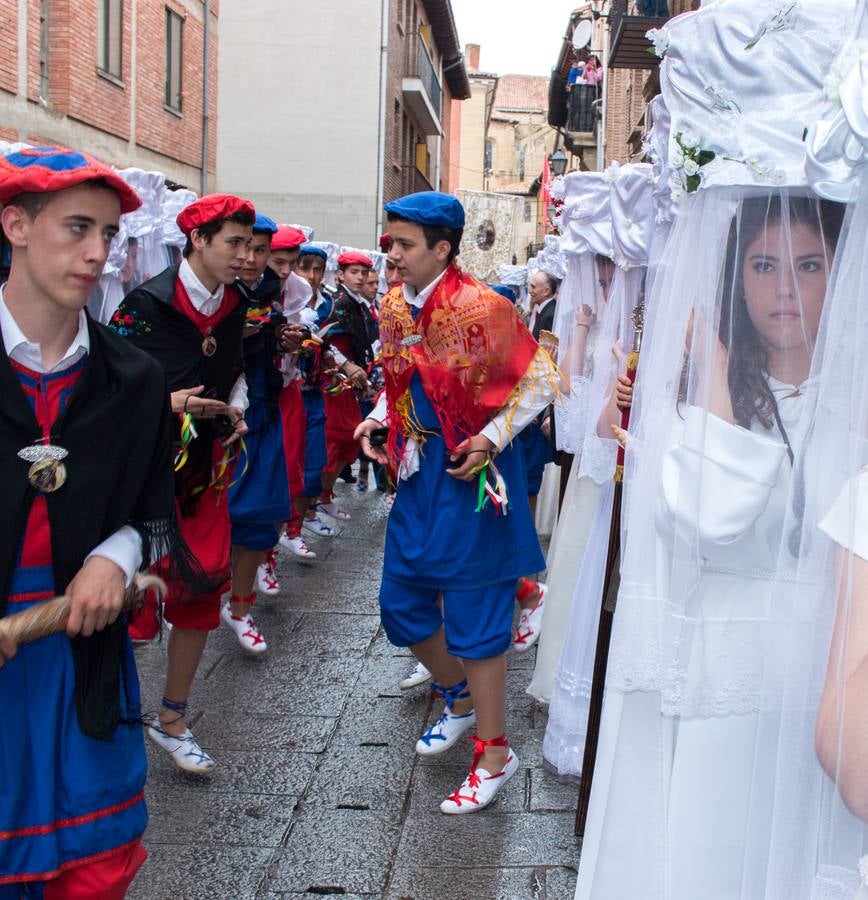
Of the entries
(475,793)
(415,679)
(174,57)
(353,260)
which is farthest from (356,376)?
(174,57)

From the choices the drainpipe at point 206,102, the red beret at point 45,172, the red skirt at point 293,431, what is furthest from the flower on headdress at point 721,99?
the drainpipe at point 206,102

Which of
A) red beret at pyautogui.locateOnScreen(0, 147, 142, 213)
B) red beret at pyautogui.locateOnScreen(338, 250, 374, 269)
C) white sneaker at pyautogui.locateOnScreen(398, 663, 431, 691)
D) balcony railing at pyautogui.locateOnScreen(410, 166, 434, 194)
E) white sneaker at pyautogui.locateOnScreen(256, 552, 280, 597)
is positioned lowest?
white sneaker at pyautogui.locateOnScreen(256, 552, 280, 597)

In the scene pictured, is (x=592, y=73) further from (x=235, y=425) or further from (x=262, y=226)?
(x=235, y=425)

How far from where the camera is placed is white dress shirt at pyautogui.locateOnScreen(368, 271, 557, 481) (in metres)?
3.83

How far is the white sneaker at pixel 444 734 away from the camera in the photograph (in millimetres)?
4170

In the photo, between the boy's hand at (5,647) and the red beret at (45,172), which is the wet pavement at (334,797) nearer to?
the boy's hand at (5,647)

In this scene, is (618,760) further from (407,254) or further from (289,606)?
(289,606)

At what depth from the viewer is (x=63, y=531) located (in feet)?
7.27

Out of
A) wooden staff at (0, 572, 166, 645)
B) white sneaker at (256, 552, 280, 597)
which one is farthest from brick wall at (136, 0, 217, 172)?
wooden staff at (0, 572, 166, 645)

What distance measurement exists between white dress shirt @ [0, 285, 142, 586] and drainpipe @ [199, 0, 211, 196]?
18.7 metres

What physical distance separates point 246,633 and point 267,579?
1.18 m

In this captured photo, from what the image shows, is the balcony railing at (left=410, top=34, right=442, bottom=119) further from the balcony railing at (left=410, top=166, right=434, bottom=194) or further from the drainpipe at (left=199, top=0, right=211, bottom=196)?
the drainpipe at (left=199, top=0, right=211, bottom=196)

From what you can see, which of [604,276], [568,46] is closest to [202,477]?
[604,276]

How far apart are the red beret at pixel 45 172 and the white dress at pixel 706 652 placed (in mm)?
1229
